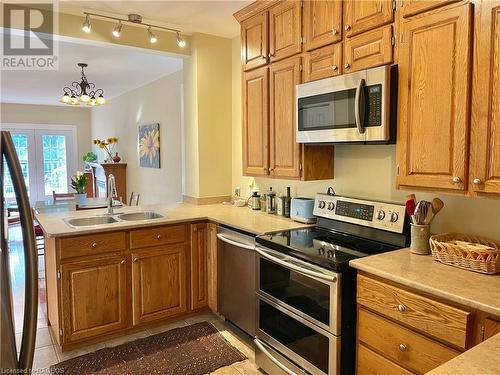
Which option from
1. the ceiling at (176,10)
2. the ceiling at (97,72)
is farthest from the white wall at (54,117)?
the ceiling at (176,10)

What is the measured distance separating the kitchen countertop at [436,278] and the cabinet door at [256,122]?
1.32 metres

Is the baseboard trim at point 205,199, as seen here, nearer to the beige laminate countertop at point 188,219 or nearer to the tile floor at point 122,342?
the beige laminate countertop at point 188,219

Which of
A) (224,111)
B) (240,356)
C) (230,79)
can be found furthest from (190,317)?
(230,79)

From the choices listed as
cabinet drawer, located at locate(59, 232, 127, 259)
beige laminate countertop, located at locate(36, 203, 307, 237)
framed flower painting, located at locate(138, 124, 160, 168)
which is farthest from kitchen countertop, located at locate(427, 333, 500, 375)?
framed flower painting, located at locate(138, 124, 160, 168)

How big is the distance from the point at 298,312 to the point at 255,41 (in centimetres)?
204

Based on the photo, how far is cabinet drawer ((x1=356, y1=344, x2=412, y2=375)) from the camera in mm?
1653

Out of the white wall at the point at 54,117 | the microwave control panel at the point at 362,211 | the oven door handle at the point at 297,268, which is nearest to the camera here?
the oven door handle at the point at 297,268

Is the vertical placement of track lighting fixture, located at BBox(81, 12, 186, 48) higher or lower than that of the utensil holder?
higher

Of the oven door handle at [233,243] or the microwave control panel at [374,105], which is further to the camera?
the oven door handle at [233,243]

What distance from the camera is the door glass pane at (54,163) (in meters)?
8.45

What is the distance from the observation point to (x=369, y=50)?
2.07 metres

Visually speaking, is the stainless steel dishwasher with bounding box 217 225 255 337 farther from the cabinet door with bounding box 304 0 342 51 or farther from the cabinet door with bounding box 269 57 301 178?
the cabinet door with bounding box 304 0 342 51

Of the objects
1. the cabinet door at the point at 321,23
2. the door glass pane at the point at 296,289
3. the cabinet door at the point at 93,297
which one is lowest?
the cabinet door at the point at 93,297

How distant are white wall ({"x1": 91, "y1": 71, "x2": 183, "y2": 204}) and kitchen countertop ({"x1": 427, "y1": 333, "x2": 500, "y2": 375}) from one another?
13.8 feet
